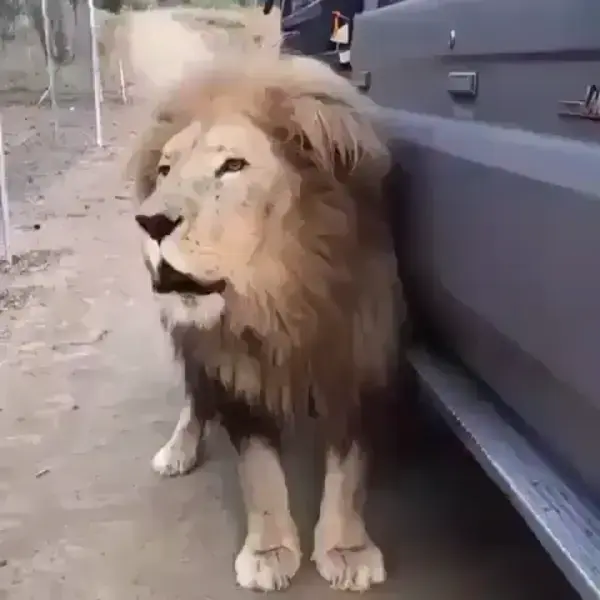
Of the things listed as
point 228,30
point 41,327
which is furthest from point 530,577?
point 41,327

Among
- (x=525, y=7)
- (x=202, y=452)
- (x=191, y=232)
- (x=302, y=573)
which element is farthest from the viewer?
(x=202, y=452)

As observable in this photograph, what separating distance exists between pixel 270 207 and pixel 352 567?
17.8 inches

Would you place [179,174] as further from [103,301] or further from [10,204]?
[10,204]

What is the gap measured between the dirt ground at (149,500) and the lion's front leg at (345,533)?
22mm

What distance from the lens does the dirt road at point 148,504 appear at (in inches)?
44.6

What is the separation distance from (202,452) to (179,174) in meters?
0.61

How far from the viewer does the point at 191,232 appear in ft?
3.16

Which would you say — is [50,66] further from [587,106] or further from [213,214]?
[587,106]

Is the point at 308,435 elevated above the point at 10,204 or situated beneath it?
elevated above

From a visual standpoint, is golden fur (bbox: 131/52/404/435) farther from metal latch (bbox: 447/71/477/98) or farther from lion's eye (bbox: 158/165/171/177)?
metal latch (bbox: 447/71/477/98)

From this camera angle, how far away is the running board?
716 millimetres

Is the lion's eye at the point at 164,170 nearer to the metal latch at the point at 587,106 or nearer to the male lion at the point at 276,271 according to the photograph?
the male lion at the point at 276,271

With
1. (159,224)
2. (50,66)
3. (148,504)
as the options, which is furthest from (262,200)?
(50,66)

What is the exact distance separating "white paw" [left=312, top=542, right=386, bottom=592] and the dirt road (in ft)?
0.06
